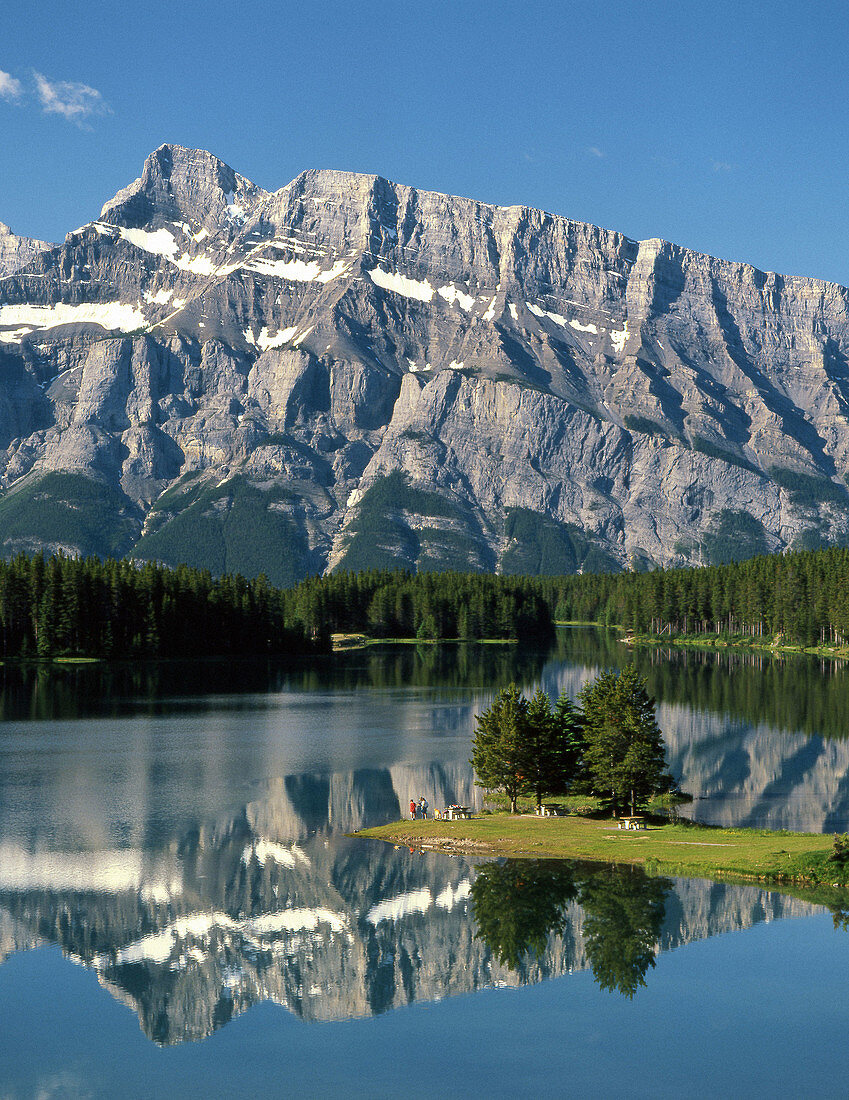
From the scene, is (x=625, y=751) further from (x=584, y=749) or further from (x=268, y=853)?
(x=268, y=853)

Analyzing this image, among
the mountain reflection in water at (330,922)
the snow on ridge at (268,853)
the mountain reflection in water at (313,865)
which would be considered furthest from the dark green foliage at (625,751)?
the snow on ridge at (268,853)

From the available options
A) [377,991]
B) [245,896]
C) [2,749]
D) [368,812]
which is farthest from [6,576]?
[377,991]

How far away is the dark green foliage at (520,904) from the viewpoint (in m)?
49.0

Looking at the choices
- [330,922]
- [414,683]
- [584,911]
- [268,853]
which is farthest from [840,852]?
[414,683]

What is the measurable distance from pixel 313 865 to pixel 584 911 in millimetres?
15959

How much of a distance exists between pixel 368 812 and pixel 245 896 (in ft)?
63.1

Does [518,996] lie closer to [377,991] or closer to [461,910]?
[377,991]

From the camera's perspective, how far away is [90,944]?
49750 mm

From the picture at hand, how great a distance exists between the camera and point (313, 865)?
61094mm

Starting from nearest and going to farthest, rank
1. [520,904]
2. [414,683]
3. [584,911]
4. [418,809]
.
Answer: [584,911] → [520,904] → [418,809] → [414,683]

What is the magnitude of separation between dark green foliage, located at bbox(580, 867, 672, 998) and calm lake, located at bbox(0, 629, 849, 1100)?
0.45ft

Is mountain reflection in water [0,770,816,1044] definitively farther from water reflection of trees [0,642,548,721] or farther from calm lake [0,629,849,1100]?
water reflection of trees [0,642,548,721]

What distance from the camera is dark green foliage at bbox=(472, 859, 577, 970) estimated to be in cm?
4903

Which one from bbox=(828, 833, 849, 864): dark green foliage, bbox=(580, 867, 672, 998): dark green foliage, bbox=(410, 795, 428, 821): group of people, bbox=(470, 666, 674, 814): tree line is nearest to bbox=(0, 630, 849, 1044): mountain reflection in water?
bbox=(580, 867, 672, 998): dark green foliage
